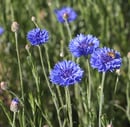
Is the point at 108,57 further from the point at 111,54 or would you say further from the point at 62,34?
the point at 62,34

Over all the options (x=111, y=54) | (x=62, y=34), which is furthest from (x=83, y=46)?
(x=62, y=34)

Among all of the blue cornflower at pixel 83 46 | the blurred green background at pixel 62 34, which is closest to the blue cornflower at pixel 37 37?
the blue cornflower at pixel 83 46

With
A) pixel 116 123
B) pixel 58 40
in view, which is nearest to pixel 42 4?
pixel 58 40

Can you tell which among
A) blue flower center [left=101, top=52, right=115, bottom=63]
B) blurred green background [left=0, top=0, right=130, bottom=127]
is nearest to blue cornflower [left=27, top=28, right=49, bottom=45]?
blue flower center [left=101, top=52, right=115, bottom=63]

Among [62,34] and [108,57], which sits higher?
[62,34]

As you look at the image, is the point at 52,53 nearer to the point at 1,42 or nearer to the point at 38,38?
the point at 1,42

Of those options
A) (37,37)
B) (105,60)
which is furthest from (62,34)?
(105,60)

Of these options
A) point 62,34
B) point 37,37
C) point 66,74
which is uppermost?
point 62,34

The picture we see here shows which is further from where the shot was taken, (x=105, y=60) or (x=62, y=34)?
(x=62, y=34)
